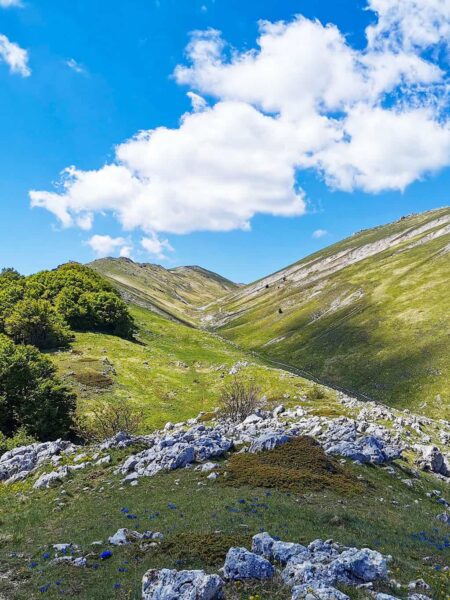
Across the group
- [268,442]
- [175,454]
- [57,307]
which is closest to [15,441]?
[175,454]

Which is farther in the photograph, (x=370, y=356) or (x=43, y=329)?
(x=370, y=356)

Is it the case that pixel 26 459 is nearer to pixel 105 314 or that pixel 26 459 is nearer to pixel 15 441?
pixel 15 441

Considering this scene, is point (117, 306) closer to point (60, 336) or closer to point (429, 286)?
point (60, 336)

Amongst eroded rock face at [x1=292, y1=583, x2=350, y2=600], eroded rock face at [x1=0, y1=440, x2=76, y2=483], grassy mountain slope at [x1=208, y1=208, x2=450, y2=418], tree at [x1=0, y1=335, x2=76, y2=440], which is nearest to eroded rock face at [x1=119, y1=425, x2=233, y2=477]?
eroded rock face at [x1=0, y1=440, x2=76, y2=483]

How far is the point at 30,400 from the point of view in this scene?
52406 mm

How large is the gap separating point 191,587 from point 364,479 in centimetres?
2195

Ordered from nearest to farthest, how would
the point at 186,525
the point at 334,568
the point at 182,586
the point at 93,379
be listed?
1. the point at 182,586
2. the point at 334,568
3. the point at 186,525
4. the point at 93,379

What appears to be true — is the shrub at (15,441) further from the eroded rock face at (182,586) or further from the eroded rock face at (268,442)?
the eroded rock face at (182,586)

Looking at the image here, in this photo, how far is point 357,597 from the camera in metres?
14.6

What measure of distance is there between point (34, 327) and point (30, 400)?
121 ft

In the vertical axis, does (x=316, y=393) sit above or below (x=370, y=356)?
below

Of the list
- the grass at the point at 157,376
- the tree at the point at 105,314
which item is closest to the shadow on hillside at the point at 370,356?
the grass at the point at 157,376

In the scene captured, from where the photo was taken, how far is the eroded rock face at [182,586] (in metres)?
14.1

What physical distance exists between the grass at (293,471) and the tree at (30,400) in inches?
1119
